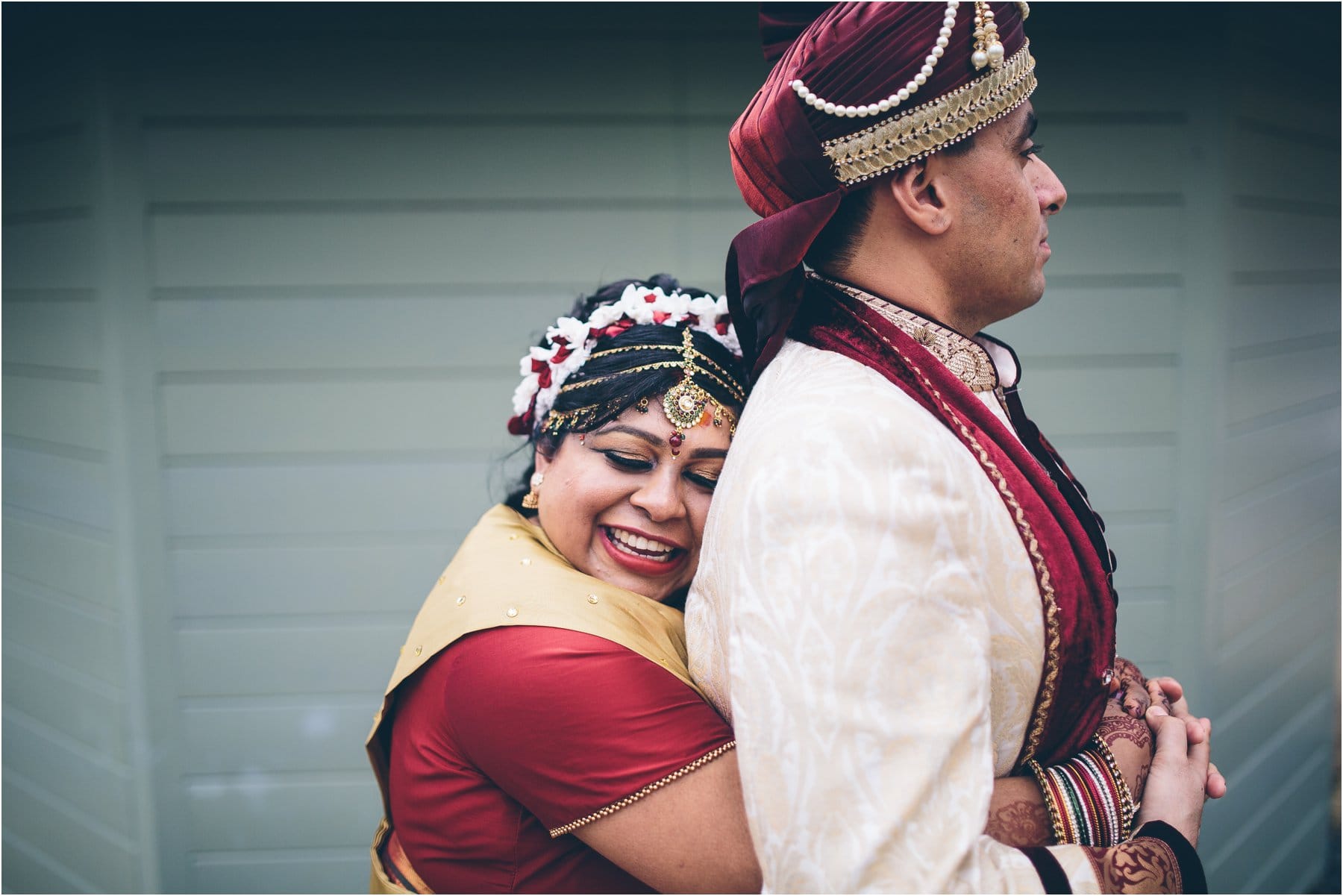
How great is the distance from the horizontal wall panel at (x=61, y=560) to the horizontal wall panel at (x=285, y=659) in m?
0.33

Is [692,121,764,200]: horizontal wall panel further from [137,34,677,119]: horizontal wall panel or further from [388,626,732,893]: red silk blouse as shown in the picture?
[388,626,732,893]: red silk blouse

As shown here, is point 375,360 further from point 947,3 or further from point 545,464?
point 947,3

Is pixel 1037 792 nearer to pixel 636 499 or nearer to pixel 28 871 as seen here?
pixel 636 499

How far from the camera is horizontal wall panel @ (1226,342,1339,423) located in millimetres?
3039

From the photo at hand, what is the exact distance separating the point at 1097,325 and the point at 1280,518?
1.13 m

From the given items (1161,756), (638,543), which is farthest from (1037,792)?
(638,543)

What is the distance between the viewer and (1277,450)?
3283mm

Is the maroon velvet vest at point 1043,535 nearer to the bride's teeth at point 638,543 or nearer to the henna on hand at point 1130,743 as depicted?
the henna on hand at point 1130,743

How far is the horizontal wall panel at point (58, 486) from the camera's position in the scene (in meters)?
2.92

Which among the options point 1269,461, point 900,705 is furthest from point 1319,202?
point 900,705

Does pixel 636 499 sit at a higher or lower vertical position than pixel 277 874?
higher

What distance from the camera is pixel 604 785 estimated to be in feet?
3.82

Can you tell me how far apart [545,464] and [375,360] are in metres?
1.44

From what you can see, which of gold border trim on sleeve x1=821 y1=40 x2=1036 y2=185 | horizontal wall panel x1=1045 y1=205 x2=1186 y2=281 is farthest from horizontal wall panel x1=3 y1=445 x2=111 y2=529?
horizontal wall panel x1=1045 y1=205 x2=1186 y2=281
